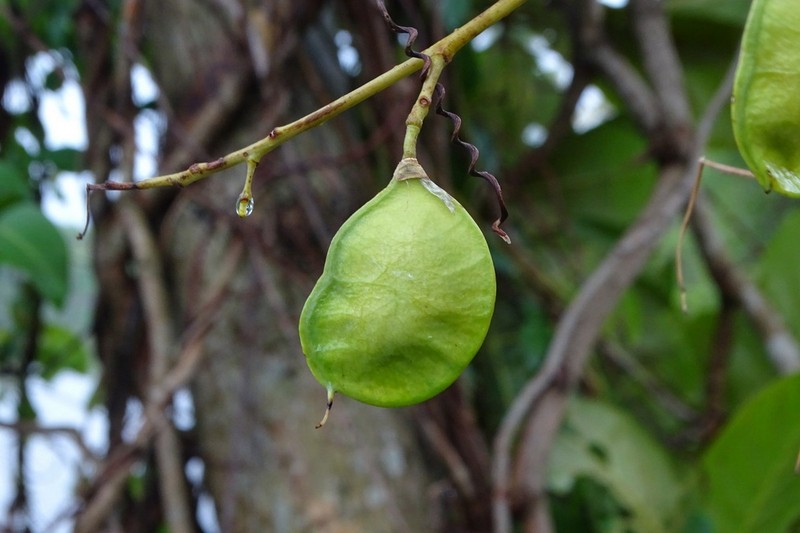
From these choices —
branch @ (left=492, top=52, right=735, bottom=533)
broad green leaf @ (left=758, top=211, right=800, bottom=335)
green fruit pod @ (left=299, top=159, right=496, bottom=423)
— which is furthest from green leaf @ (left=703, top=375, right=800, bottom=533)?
green fruit pod @ (left=299, top=159, right=496, bottom=423)

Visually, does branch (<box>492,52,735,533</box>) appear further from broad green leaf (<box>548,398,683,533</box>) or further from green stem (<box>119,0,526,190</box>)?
green stem (<box>119,0,526,190</box>)

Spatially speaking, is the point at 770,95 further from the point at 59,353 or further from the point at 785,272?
the point at 59,353

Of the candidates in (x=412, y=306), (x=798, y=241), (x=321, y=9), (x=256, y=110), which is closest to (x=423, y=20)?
(x=321, y=9)

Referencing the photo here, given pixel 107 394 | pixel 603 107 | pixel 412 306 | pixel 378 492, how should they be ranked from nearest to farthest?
pixel 412 306
pixel 378 492
pixel 107 394
pixel 603 107

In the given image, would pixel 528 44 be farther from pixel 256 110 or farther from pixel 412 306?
pixel 412 306

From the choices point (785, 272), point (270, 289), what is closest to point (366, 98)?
point (270, 289)

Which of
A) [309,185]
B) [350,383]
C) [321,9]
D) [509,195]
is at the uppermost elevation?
[350,383]

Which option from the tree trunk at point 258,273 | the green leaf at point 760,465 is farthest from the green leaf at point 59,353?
the green leaf at point 760,465
